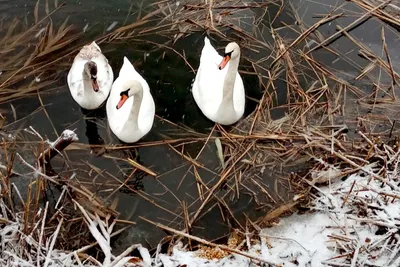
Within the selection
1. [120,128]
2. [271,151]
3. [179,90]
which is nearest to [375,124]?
[271,151]

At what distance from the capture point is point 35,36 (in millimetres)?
6781

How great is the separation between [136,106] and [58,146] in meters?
0.89

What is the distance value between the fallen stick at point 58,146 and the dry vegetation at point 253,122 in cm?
7

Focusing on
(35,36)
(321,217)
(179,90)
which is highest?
(35,36)

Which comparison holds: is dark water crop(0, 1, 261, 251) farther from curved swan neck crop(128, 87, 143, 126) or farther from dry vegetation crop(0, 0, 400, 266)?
curved swan neck crop(128, 87, 143, 126)

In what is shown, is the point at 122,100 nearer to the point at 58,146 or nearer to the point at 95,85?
the point at 95,85

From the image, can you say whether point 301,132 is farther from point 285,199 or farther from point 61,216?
point 61,216

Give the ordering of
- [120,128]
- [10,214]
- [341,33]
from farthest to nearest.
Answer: [341,33] → [120,128] → [10,214]

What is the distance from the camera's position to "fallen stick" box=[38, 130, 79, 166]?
4969 millimetres

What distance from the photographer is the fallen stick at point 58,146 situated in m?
4.97

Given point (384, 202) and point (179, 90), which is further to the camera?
point (179, 90)

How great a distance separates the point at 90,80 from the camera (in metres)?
5.81

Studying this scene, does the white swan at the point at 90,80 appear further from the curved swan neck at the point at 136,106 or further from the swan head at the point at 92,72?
the curved swan neck at the point at 136,106

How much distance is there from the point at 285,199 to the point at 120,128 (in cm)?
171
